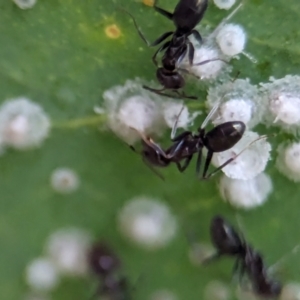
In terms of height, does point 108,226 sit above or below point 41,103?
below

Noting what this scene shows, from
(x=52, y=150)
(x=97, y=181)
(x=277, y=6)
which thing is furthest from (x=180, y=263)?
(x=277, y=6)

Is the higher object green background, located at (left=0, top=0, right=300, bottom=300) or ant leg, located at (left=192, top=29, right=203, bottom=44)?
ant leg, located at (left=192, top=29, right=203, bottom=44)

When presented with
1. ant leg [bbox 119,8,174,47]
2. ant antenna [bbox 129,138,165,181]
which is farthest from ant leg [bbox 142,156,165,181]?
ant leg [bbox 119,8,174,47]

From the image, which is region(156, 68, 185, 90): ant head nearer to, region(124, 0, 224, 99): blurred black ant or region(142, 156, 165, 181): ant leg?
region(124, 0, 224, 99): blurred black ant

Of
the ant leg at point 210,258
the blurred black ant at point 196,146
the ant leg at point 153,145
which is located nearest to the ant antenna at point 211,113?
the blurred black ant at point 196,146

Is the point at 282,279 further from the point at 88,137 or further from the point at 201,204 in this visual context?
the point at 88,137

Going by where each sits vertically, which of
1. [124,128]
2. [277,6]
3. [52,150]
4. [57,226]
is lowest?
[57,226]

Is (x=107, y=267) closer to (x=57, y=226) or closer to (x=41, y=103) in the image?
(x=57, y=226)

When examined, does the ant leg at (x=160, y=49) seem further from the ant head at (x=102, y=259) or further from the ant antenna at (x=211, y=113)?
the ant head at (x=102, y=259)
